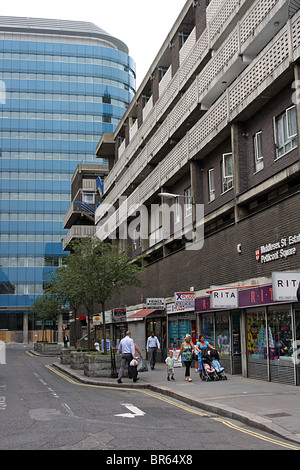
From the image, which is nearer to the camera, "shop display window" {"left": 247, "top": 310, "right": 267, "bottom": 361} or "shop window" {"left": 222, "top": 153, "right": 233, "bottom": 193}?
"shop display window" {"left": 247, "top": 310, "right": 267, "bottom": 361}

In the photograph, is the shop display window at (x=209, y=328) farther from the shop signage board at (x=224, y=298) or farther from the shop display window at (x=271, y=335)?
the shop signage board at (x=224, y=298)

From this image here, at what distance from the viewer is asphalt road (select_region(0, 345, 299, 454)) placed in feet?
26.5

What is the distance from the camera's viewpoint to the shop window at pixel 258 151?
64.1ft

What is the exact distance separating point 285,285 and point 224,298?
4475 millimetres

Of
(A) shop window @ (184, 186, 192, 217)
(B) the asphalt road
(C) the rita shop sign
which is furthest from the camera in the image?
(A) shop window @ (184, 186, 192, 217)

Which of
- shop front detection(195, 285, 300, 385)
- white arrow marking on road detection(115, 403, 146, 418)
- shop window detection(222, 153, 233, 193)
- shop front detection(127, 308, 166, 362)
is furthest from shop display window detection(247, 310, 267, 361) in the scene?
shop front detection(127, 308, 166, 362)

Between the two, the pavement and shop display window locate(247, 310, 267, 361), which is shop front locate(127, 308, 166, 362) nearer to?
the pavement

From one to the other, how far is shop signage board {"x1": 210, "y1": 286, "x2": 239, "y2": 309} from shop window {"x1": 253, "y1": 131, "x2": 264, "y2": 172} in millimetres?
4584

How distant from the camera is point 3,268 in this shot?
303 feet

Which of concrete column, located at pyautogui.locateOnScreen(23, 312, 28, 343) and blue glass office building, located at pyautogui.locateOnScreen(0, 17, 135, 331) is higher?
blue glass office building, located at pyautogui.locateOnScreen(0, 17, 135, 331)

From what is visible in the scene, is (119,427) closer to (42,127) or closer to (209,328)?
(209,328)

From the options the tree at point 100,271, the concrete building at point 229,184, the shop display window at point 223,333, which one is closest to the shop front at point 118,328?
the concrete building at point 229,184

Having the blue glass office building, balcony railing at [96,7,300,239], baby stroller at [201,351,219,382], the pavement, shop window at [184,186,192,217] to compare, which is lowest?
the pavement
